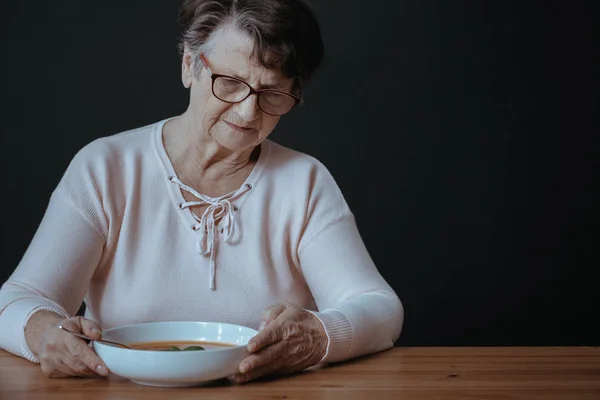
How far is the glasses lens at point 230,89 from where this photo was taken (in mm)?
1852

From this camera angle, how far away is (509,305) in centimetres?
344

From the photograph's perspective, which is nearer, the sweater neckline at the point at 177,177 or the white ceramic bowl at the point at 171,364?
the white ceramic bowl at the point at 171,364

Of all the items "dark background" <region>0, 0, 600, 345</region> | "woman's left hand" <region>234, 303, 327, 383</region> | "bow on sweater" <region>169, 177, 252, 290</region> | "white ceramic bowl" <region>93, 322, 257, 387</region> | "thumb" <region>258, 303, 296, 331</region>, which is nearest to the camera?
"white ceramic bowl" <region>93, 322, 257, 387</region>

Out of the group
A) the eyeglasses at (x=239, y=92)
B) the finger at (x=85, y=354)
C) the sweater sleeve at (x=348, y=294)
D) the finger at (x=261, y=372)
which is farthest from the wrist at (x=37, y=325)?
the eyeglasses at (x=239, y=92)

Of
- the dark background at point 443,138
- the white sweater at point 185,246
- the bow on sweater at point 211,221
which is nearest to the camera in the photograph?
the white sweater at point 185,246

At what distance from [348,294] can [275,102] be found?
474 millimetres

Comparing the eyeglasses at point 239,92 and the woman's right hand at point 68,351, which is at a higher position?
the eyeglasses at point 239,92

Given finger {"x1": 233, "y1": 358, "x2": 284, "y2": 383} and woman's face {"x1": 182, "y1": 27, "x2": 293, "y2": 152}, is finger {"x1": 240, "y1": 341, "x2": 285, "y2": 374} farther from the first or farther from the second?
woman's face {"x1": 182, "y1": 27, "x2": 293, "y2": 152}

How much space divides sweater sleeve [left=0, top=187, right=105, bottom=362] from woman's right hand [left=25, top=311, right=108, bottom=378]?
0.12 m

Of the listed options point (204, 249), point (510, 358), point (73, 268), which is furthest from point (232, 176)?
point (510, 358)

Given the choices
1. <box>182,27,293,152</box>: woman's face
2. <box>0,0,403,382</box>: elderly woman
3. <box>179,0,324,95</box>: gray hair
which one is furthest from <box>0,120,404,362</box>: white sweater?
<box>179,0,324,95</box>: gray hair

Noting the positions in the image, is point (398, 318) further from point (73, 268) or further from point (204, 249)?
point (73, 268)

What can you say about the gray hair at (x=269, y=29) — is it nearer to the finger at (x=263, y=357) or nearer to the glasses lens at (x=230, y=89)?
the glasses lens at (x=230, y=89)

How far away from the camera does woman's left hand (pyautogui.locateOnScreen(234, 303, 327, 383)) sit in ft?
4.51
